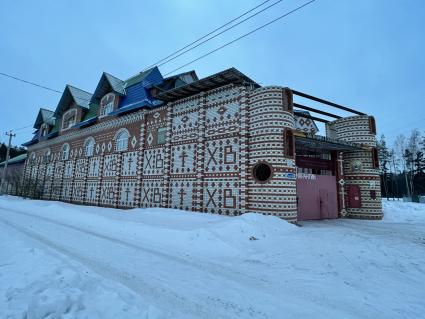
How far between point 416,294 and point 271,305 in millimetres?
3106

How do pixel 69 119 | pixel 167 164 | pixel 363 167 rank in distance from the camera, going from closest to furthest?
pixel 363 167
pixel 167 164
pixel 69 119

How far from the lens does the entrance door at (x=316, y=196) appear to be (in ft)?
51.4

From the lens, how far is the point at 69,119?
30250 mm

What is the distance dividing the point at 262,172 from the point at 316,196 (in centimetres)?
571

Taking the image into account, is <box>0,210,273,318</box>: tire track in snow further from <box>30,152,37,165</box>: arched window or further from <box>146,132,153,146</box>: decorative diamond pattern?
<box>30,152,37,165</box>: arched window

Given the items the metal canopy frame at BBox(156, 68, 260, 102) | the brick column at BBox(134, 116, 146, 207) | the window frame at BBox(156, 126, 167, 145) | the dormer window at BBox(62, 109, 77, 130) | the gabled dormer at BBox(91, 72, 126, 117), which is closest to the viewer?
the metal canopy frame at BBox(156, 68, 260, 102)

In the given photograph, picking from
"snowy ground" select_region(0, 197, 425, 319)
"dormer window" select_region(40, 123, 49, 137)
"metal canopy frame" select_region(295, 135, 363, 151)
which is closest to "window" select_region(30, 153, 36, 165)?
"dormer window" select_region(40, 123, 49, 137)

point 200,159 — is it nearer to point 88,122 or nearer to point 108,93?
point 108,93

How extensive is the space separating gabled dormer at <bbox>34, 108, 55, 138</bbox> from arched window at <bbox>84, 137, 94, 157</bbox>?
41.1 ft

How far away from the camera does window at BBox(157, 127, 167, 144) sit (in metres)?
18.6

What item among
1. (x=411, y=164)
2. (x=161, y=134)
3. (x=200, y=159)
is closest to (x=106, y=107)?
(x=161, y=134)

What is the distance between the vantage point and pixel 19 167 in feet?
132

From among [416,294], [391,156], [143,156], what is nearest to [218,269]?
[416,294]

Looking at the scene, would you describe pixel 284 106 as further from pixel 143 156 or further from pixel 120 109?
pixel 120 109
